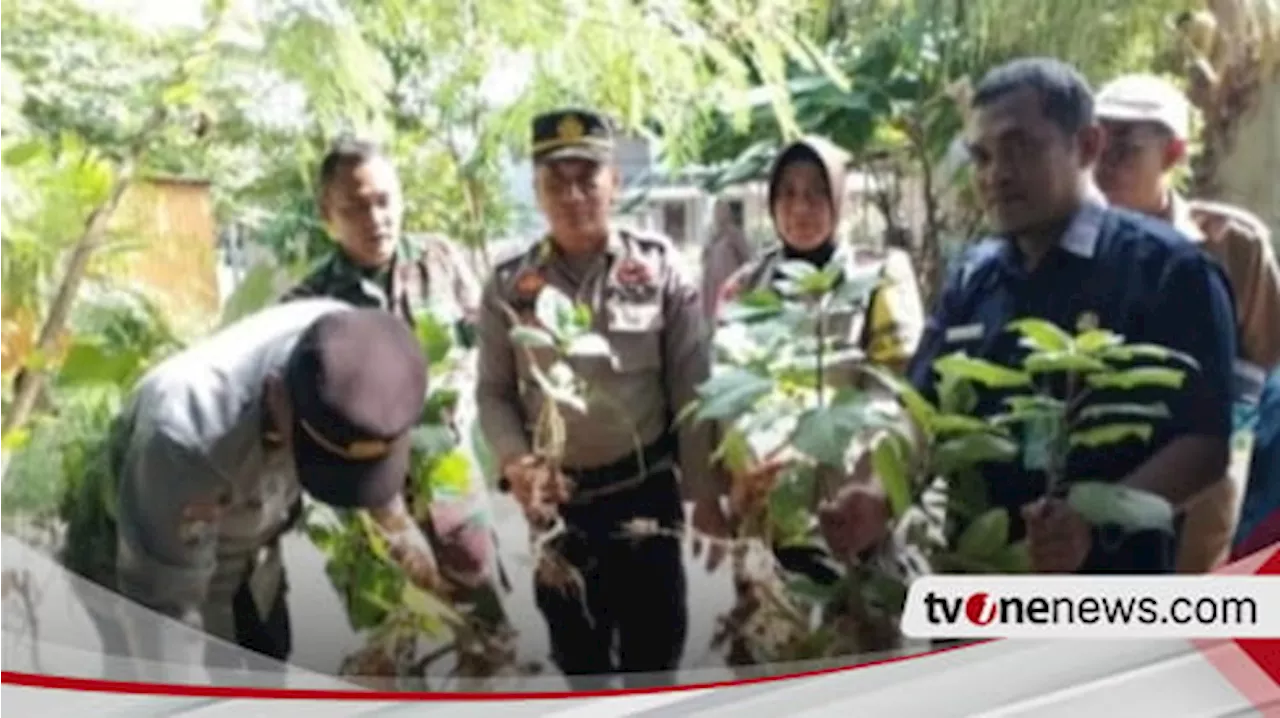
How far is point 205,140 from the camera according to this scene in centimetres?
115

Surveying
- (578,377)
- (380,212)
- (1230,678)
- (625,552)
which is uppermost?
(380,212)

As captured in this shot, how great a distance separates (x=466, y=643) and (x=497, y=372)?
220 millimetres

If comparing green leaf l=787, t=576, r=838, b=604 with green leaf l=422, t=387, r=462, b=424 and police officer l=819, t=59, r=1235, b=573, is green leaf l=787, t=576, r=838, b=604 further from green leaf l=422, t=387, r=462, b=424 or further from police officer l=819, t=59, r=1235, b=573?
green leaf l=422, t=387, r=462, b=424

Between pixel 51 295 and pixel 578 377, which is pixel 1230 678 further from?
pixel 51 295

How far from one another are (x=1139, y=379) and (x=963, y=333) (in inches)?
5.9

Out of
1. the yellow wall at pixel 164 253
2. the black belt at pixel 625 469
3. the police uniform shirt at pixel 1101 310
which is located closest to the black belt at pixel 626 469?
the black belt at pixel 625 469

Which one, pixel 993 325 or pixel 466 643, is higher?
pixel 993 325

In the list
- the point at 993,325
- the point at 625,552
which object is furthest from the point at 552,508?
the point at 993,325

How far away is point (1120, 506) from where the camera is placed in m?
1.25

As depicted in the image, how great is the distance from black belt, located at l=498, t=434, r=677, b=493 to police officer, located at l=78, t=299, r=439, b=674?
13 cm

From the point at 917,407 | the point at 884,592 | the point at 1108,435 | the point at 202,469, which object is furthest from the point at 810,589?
the point at 202,469

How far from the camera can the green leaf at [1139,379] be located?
124 cm

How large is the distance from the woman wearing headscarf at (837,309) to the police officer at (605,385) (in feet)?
0.17

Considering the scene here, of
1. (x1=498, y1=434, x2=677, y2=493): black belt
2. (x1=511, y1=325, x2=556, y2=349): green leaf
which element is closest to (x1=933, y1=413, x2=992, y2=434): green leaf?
(x1=498, y1=434, x2=677, y2=493): black belt
